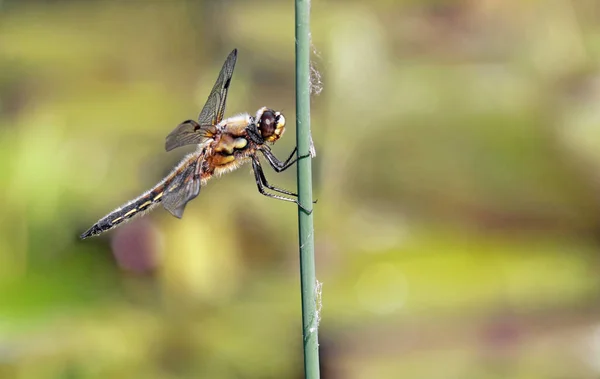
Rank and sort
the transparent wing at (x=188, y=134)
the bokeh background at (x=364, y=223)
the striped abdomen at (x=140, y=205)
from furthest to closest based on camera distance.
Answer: the bokeh background at (x=364, y=223)
the striped abdomen at (x=140, y=205)
the transparent wing at (x=188, y=134)

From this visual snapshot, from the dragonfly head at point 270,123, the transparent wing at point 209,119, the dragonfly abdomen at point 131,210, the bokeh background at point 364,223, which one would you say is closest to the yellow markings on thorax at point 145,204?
the dragonfly abdomen at point 131,210

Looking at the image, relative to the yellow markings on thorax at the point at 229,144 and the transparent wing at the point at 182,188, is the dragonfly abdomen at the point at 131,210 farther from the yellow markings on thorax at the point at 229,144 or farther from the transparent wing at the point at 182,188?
the yellow markings on thorax at the point at 229,144

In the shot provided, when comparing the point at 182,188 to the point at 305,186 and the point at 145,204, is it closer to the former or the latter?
the point at 145,204

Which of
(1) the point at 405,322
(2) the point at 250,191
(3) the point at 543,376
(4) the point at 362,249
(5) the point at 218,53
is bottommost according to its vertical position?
(3) the point at 543,376

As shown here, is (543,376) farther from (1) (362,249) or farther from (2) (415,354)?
(1) (362,249)

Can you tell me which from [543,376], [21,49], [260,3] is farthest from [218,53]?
[543,376]
